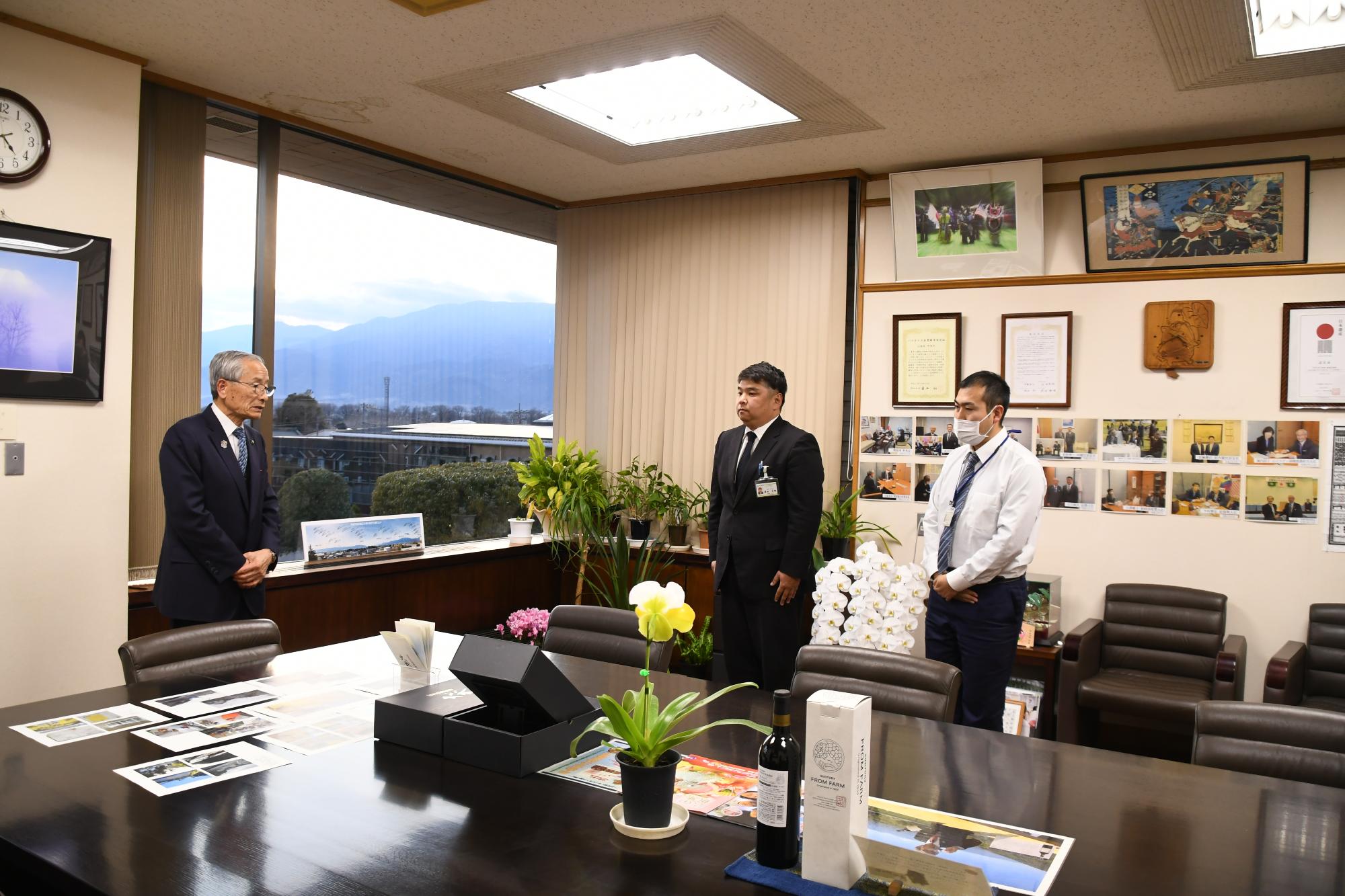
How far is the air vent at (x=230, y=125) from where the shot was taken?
479 centimetres

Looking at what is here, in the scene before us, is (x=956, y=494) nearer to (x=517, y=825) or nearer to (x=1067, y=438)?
(x=1067, y=438)

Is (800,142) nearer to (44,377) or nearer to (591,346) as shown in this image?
(591,346)

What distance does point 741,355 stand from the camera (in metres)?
6.18

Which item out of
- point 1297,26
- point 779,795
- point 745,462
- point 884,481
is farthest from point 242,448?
point 1297,26

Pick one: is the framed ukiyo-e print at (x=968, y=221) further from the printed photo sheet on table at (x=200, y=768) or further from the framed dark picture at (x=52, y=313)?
the printed photo sheet on table at (x=200, y=768)

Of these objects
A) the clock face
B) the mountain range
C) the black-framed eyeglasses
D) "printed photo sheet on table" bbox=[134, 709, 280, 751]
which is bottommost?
"printed photo sheet on table" bbox=[134, 709, 280, 751]

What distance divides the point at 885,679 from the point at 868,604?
1.81m

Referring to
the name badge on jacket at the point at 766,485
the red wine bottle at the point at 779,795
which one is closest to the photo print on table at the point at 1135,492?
the name badge on jacket at the point at 766,485

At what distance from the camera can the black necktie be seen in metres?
4.46

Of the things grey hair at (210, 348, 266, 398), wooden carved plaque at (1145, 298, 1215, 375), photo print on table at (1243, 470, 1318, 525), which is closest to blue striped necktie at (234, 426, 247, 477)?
grey hair at (210, 348, 266, 398)

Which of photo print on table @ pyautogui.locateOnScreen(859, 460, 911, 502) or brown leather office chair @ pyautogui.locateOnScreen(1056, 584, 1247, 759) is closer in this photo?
brown leather office chair @ pyautogui.locateOnScreen(1056, 584, 1247, 759)

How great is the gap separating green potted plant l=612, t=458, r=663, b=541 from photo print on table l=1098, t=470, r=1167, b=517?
267cm

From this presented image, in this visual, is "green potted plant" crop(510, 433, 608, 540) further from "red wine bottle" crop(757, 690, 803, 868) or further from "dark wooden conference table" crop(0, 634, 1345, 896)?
"red wine bottle" crop(757, 690, 803, 868)

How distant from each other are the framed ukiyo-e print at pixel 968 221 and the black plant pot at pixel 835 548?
1.57 meters
